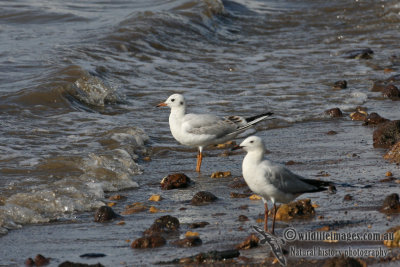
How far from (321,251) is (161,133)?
15.0 ft

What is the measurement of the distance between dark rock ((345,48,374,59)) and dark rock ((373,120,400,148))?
657cm

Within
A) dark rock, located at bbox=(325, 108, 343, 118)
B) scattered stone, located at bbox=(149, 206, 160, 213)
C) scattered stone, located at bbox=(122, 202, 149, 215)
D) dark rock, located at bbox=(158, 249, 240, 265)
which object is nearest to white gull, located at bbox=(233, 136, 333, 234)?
dark rock, located at bbox=(158, 249, 240, 265)

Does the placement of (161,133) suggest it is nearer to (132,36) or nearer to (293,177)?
(293,177)

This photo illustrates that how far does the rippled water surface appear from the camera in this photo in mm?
6660

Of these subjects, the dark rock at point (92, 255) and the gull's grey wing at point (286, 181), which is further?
the gull's grey wing at point (286, 181)

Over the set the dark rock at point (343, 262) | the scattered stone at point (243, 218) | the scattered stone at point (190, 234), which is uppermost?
the dark rock at point (343, 262)

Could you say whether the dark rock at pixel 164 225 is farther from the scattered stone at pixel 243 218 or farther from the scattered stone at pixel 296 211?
the scattered stone at pixel 296 211

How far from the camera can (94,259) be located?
175 inches

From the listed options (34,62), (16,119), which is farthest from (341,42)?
(16,119)

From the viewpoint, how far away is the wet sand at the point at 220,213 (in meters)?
4.54

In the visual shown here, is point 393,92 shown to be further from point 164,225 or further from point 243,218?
point 164,225

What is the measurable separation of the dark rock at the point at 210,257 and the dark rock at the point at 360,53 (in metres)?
9.94

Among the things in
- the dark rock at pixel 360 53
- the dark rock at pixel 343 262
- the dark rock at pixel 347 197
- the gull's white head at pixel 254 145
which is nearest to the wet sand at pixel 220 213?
the dark rock at pixel 347 197

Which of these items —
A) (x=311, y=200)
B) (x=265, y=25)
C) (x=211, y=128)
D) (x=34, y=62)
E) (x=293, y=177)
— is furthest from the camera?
(x=265, y=25)
